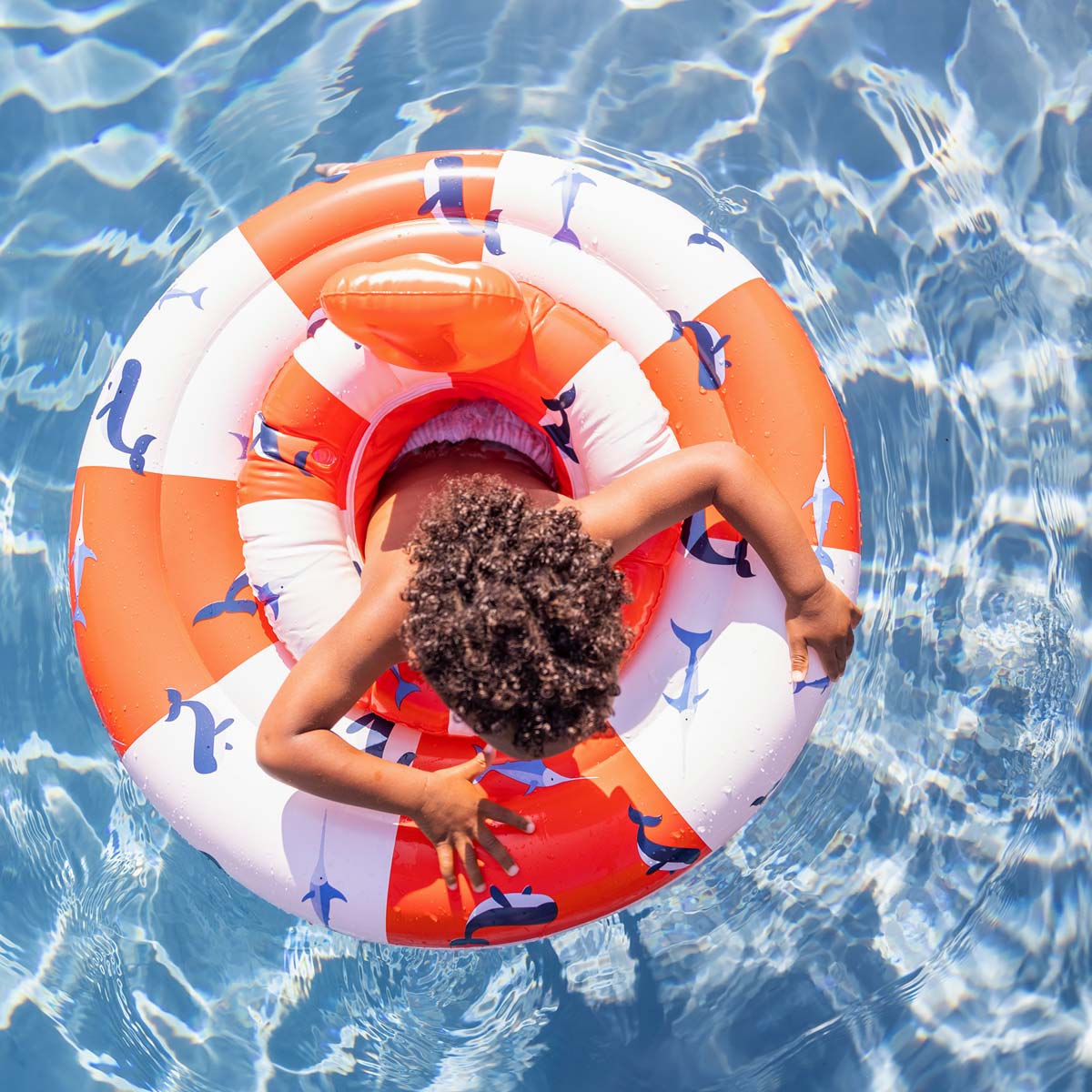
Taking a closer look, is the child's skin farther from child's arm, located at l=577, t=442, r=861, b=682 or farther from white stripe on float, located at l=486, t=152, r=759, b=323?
white stripe on float, located at l=486, t=152, r=759, b=323

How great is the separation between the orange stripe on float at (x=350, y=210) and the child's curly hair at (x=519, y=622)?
92cm

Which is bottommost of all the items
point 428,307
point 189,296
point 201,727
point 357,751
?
point 357,751

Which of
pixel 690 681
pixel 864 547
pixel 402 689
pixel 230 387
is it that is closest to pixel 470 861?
pixel 402 689

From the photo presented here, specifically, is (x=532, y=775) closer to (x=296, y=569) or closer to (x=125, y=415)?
(x=296, y=569)

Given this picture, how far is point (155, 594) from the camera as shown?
2.31 metres

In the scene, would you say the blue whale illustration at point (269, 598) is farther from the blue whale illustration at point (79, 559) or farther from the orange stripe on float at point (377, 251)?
the orange stripe on float at point (377, 251)

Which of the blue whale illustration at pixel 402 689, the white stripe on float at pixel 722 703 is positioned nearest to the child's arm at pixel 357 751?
the blue whale illustration at pixel 402 689

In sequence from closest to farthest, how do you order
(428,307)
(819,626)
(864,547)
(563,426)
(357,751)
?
(428,307)
(357,751)
(819,626)
(563,426)
(864,547)

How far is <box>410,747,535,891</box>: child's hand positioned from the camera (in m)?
2.12

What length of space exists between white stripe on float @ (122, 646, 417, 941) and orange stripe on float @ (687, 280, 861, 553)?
3.39 feet

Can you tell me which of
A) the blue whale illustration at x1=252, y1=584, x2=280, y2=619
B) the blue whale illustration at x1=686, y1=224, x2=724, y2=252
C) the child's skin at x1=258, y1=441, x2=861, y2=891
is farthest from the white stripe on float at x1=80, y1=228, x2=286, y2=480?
the blue whale illustration at x1=686, y1=224, x2=724, y2=252

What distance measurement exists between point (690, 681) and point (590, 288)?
0.91 meters

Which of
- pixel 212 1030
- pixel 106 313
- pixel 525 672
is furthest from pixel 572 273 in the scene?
pixel 212 1030

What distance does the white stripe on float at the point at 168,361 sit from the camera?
7.73ft
